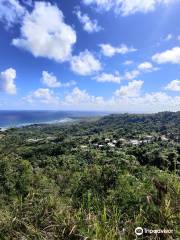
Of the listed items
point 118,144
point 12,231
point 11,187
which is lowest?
point 118,144

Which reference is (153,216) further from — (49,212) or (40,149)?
(40,149)

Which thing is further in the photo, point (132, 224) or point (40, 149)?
point (40, 149)

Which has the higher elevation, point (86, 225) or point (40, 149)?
point (86, 225)

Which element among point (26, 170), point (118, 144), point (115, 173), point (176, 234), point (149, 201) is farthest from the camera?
point (118, 144)

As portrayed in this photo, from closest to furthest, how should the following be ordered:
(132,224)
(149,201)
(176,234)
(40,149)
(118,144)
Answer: (176,234)
(132,224)
(149,201)
(40,149)
(118,144)

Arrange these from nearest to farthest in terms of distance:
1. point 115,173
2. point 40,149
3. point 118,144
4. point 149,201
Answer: point 149,201 < point 115,173 < point 40,149 < point 118,144

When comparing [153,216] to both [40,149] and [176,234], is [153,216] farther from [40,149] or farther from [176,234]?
[40,149]

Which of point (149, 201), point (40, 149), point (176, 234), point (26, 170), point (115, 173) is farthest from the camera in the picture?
point (40, 149)

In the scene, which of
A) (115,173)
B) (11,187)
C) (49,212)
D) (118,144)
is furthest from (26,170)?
(118,144)

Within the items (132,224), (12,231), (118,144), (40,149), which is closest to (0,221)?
(12,231)
